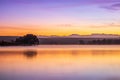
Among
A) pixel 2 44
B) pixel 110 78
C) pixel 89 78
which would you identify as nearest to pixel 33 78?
pixel 89 78

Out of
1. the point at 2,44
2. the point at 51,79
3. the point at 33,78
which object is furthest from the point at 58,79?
the point at 2,44

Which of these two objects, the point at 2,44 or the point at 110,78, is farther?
the point at 2,44

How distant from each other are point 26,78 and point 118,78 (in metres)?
4.20

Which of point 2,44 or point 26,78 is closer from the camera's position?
point 26,78

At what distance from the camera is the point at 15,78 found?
565 inches

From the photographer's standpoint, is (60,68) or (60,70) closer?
(60,70)

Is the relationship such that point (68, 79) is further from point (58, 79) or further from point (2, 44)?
point (2, 44)

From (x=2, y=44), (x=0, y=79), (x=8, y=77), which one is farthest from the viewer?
(x=2, y=44)

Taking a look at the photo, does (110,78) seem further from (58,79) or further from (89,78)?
(58,79)

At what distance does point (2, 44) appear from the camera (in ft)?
278

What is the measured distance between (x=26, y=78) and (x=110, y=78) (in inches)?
153

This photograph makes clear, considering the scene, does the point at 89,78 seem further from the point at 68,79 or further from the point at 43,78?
the point at 43,78

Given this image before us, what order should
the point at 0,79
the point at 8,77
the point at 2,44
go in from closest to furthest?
the point at 0,79 → the point at 8,77 → the point at 2,44

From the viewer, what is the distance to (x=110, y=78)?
14328 millimetres
